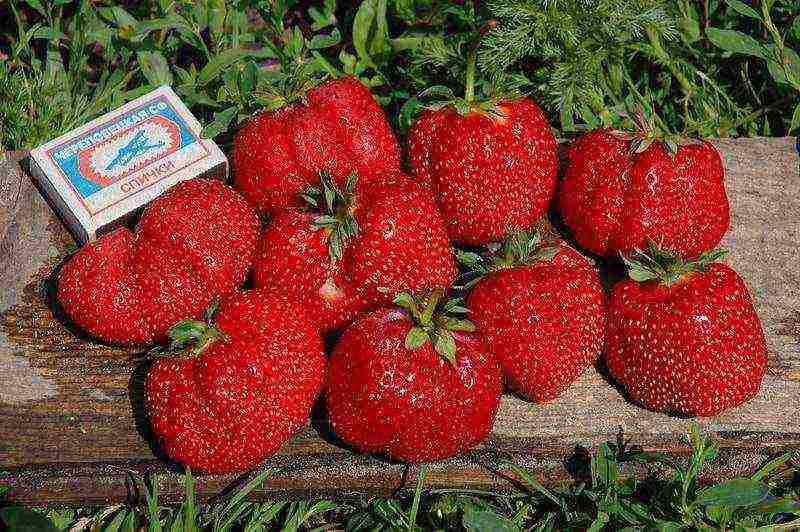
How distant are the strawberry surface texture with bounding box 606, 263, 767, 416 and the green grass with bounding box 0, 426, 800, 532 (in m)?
0.10

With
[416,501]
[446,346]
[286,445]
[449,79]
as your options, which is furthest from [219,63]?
[416,501]

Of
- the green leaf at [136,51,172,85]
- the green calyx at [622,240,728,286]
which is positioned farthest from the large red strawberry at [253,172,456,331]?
the green leaf at [136,51,172,85]

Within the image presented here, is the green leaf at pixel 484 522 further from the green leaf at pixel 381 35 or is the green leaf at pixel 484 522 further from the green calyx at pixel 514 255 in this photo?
the green leaf at pixel 381 35

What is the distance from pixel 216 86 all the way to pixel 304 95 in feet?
2.56

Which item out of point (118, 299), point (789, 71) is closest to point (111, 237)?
point (118, 299)

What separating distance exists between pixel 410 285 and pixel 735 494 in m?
0.75

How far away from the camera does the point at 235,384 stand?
5.85 ft

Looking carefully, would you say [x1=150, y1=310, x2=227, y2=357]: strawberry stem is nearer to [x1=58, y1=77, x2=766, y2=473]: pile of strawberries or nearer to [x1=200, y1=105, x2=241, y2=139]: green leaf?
[x1=58, y1=77, x2=766, y2=473]: pile of strawberries

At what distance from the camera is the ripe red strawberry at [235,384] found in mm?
1791

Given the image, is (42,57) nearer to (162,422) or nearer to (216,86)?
(216,86)

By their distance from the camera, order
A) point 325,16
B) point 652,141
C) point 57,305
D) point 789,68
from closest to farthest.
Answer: point 652,141 → point 57,305 → point 789,68 → point 325,16

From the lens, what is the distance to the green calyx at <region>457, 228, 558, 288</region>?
197cm

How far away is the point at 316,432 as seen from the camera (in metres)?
2.01

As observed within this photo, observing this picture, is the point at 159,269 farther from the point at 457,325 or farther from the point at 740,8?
the point at 740,8
